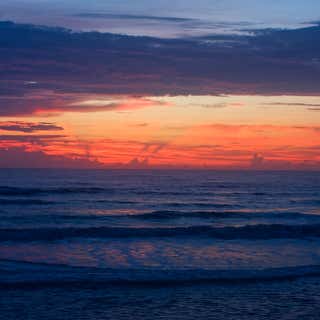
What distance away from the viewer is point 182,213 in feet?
115

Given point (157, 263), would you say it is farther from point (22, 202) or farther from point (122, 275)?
point (22, 202)

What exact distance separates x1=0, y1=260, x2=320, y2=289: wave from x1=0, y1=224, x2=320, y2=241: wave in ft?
23.0

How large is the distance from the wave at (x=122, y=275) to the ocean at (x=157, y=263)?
3cm

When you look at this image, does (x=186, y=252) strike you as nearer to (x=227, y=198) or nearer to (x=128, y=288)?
(x=128, y=288)

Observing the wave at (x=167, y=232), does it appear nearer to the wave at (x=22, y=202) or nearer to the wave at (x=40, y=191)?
the wave at (x=22, y=202)

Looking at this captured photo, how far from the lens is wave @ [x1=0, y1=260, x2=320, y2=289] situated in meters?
14.8

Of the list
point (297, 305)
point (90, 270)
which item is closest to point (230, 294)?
point (297, 305)

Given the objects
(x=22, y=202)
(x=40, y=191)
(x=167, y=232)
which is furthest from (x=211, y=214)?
(x=40, y=191)

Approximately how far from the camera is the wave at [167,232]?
24.1 meters

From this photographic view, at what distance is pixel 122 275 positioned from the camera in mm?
15727

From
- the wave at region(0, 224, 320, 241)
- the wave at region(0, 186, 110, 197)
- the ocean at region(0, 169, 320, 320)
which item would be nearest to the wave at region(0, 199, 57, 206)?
the ocean at region(0, 169, 320, 320)

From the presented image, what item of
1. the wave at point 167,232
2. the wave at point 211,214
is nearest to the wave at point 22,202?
the wave at point 211,214

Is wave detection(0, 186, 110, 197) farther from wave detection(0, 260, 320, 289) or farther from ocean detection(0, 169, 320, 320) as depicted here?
wave detection(0, 260, 320, 289)

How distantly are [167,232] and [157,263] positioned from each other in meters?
8.21
